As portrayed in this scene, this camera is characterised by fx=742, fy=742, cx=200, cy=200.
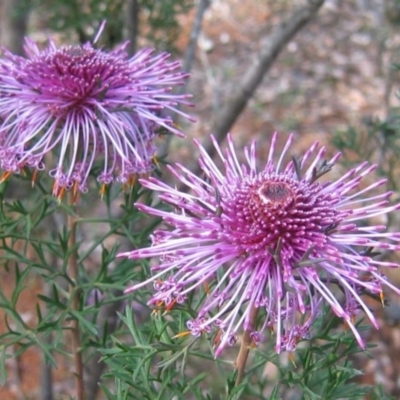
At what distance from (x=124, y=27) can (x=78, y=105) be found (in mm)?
1202

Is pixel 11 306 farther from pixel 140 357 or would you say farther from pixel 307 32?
pixel 307 32

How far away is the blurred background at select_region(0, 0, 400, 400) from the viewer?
249 centimetres

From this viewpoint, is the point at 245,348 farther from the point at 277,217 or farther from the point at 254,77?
the point at 254,77

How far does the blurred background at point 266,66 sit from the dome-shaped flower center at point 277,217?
3.70 ft

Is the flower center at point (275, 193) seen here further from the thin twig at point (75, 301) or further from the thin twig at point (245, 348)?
the thin twig at point (75, 301)

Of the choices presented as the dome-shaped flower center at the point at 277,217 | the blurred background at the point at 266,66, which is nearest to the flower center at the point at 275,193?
the dome-shaped flower center at the point at 277,217

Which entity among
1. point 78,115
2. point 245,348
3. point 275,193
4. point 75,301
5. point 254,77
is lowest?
point 245,348

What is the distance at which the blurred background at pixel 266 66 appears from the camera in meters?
2.49

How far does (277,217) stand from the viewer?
114 centimetres

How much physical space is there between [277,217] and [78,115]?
505 mm

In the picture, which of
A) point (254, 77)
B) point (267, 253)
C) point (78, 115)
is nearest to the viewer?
point (267, 253)

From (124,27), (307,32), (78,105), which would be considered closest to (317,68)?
(307,32)

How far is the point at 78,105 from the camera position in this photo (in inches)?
56.9

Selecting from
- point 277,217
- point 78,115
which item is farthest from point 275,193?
point 78,115
